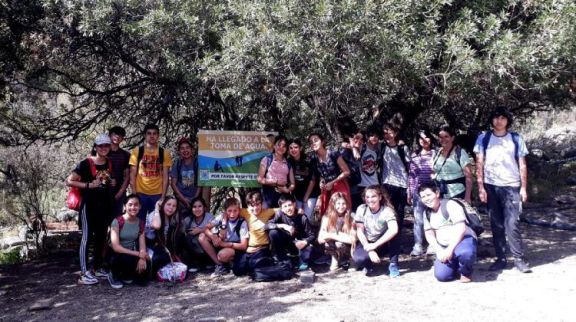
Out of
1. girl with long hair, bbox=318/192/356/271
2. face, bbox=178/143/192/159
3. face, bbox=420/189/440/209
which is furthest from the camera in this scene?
face, bbox=178/143/192/159

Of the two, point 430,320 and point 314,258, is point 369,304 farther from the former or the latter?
point 314,258

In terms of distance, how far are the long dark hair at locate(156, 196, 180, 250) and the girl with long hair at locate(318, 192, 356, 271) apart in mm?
1757

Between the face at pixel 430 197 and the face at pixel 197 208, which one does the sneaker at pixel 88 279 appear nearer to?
the face at pixel 197 208

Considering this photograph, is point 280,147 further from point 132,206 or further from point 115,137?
point 115,137

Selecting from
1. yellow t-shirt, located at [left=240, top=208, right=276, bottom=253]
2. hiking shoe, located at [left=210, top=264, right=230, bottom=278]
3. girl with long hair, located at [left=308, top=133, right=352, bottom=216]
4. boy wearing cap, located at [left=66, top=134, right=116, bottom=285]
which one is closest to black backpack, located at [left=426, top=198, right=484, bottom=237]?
girl with long hair, located at [left=308, top=133, right=352, bottom=216]

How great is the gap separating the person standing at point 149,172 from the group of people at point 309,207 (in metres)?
0.01

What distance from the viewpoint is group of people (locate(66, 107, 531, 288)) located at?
5.63 m

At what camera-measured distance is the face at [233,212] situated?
240 inches

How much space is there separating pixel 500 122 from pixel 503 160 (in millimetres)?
423

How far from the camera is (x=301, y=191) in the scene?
6508 millimetres

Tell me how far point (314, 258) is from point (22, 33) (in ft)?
15.4

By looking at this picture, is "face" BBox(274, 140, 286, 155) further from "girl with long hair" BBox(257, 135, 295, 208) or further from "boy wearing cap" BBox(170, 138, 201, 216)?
"boy wearing cap" BBox(170, 138, 201, 216)

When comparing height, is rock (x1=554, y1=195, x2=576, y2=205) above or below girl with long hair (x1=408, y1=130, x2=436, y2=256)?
below

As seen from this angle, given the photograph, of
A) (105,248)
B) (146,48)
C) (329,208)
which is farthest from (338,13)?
(105,248)
